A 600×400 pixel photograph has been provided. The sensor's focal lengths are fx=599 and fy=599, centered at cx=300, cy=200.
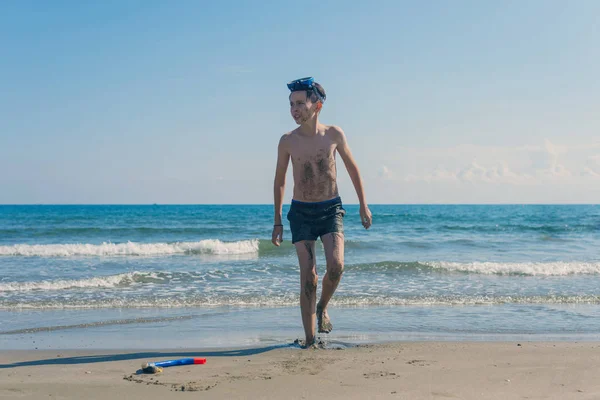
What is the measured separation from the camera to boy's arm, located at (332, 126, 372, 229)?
17.0ft

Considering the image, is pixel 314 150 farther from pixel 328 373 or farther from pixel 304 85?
pixel 328 373

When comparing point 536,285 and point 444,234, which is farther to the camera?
point 444,234

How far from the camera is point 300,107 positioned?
4.99 metres

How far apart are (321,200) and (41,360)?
269cm

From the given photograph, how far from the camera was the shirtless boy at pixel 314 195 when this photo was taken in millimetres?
5078

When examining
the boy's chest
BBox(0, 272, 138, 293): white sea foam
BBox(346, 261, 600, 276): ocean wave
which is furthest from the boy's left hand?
BBox(346, 261, 600, 276): ocean wave

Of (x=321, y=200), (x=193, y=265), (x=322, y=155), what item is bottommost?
(x=193, y=265)

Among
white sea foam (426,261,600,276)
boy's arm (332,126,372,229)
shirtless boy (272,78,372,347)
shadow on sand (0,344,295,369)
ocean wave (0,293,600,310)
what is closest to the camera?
shadow on sand (0,344,295,369)

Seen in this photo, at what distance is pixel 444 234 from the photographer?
27922 millimetres

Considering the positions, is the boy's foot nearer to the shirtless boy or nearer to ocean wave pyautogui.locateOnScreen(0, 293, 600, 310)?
the shirtless boy

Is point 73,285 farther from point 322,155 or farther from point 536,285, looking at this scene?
point 536,285

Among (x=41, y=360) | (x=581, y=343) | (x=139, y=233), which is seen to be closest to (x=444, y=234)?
(x=139, y=233)

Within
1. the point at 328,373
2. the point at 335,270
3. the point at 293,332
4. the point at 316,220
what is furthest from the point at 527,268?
the point at 328,373

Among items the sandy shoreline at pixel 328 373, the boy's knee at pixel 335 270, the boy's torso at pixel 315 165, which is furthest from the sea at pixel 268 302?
the boy's torso at pixel 315 165
